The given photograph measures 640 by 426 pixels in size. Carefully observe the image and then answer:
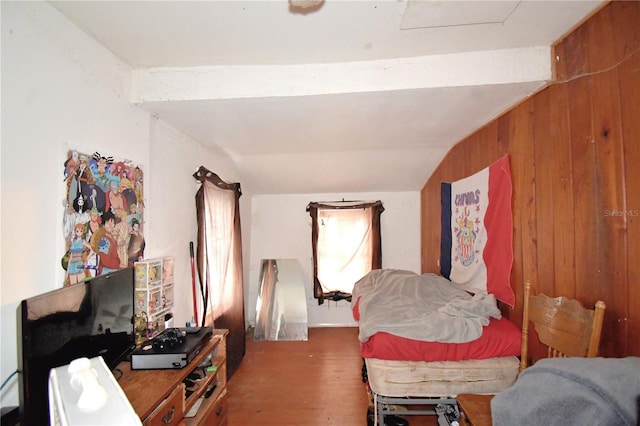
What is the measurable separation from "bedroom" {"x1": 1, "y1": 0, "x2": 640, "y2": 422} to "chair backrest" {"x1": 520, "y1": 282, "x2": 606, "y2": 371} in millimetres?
83

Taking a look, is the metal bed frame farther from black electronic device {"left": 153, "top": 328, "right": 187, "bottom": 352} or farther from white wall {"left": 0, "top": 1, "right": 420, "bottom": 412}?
white wall {"left": 0, "top": 1, "right": 420, "bottom": 412}

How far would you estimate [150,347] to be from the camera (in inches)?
55.2

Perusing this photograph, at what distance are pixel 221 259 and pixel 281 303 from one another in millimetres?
1419

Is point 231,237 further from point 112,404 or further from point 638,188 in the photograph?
point 638,188

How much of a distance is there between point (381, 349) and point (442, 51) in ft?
5.76

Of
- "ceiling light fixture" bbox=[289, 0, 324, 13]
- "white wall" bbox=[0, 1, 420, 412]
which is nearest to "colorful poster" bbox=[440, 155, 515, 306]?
"ceiling light fixture" bbox=[289, 0, 324, 13]

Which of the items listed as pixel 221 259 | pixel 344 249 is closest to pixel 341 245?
pixel 344 249

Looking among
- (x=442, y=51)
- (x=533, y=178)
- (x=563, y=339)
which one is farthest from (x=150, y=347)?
(x=533, y=178)

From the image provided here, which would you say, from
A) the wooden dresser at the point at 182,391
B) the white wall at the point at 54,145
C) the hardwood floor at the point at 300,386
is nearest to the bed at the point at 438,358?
the hardwood floor at the point at 300,386

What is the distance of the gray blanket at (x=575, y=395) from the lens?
680 mm

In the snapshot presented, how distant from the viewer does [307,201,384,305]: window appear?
3.88 meters

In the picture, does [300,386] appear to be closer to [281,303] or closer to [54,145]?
[281,303]

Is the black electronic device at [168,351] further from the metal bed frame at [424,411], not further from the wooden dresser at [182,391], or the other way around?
the metal bed frame at [424,411]

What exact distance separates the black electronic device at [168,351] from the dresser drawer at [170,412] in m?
0.12
